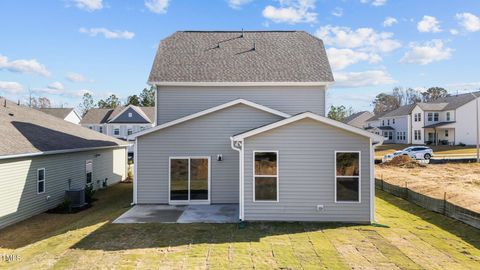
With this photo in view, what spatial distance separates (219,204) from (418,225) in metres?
7.61

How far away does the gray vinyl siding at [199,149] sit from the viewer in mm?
13688

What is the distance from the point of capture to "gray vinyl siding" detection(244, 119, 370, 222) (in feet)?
35.8

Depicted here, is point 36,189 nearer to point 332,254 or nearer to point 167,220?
point 167,220

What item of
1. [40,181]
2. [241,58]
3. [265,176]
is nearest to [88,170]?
[40,181]

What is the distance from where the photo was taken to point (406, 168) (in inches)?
1098

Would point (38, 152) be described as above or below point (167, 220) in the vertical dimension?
above

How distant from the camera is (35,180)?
1323cm

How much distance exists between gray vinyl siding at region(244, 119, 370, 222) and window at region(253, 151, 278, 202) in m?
0.17

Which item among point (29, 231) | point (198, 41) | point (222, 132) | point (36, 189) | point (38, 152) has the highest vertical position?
point (198, 41)

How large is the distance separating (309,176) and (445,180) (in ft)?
49.2

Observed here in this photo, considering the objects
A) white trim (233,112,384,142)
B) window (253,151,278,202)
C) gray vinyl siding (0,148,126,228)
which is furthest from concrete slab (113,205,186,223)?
gray vinyl siding (0,148,126,228)

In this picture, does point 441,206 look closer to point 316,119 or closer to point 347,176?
point 347,176

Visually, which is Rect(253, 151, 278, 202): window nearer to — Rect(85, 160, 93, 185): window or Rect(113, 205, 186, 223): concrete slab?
Rect(113, 205, 186, 223): concrete slab

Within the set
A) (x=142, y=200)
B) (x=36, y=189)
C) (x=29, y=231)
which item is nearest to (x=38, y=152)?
(x=36, y=189)
